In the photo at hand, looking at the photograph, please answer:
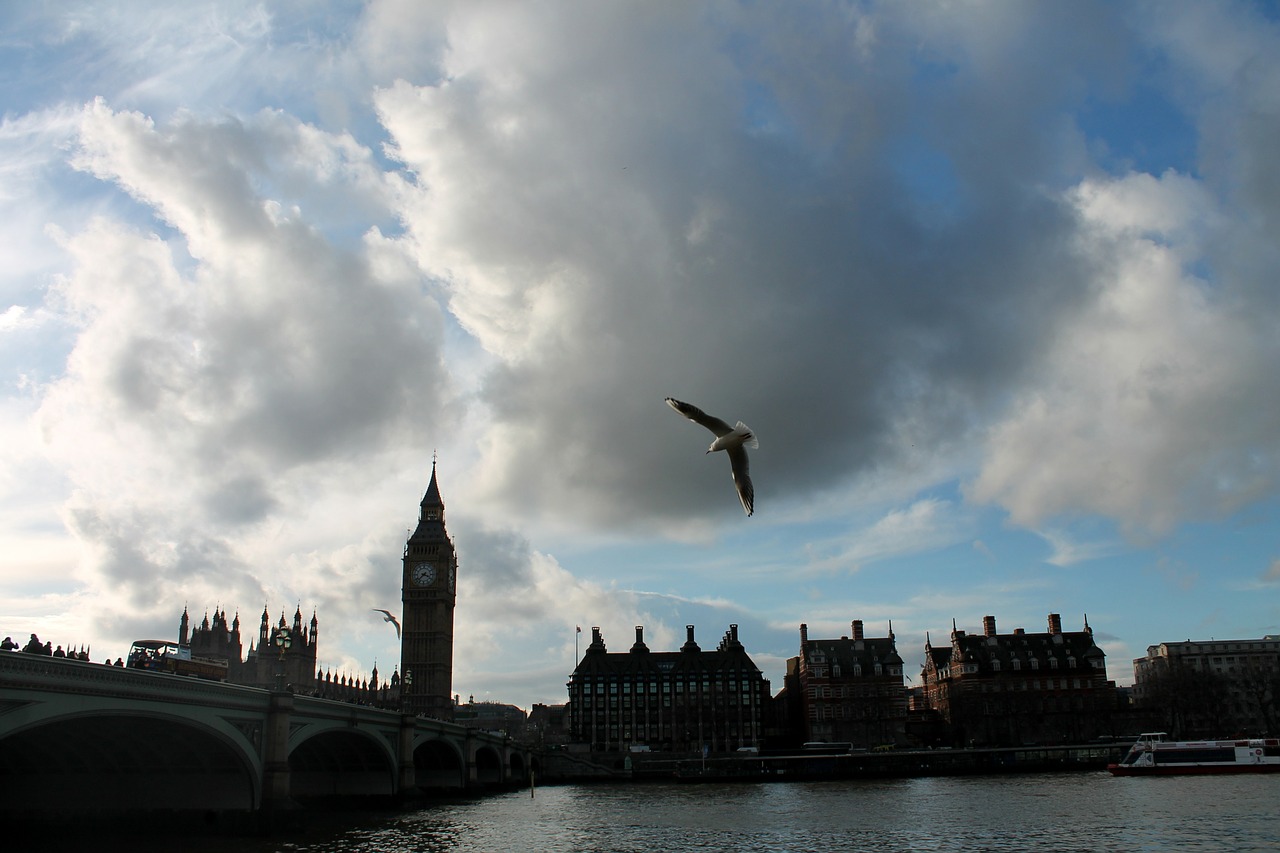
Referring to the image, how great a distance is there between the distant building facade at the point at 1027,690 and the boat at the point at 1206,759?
115 ft

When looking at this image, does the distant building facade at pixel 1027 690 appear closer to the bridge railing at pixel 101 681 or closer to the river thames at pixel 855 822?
the river thames at pixel 855 822

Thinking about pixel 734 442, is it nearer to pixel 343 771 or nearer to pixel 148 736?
pixel 148 736

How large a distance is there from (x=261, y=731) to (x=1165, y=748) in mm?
73465

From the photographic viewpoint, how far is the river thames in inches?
1745

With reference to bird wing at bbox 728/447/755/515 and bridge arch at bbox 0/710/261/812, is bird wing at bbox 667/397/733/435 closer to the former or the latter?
bird wing at bbox 728/447/755/515

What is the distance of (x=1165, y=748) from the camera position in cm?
8731

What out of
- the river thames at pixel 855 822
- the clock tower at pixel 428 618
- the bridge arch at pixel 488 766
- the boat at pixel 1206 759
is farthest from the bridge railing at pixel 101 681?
the clock tower at pixel 428 618

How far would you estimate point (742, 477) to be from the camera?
1745 centimetres

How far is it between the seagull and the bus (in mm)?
35436

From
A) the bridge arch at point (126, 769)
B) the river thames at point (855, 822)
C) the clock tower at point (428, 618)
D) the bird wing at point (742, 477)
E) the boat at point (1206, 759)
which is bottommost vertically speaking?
the river thames at point (855, 822)

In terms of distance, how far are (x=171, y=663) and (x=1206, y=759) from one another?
8120cm

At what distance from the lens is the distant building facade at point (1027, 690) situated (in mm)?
123625

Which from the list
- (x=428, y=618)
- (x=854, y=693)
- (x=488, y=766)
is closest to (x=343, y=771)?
(x=488, y=766)

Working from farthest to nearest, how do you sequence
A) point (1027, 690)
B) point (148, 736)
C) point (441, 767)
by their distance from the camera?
point (1027, 690) < point (441, 767) < point (148, 736)
